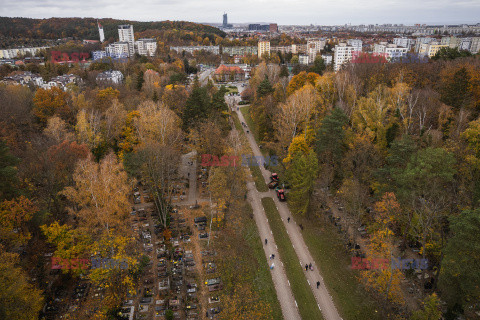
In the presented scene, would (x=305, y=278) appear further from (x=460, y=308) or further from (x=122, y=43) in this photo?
(x=122, y=43)

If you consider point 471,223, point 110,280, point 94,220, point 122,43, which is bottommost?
point 110,280

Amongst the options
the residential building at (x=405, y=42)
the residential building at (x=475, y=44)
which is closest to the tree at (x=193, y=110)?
the residential building at (x=475, y=44)

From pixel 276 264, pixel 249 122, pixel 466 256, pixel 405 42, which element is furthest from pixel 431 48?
pixel 276 264

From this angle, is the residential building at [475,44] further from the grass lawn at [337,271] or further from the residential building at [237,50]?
the grass lawn at [337,271]

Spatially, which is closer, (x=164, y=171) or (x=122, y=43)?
(x=164, y=171)

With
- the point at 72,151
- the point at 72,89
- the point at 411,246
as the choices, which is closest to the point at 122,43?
the point at 72,89

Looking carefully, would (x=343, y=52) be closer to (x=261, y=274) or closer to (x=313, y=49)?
(x=313, y=49)

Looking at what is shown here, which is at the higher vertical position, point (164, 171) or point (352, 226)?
point (164, 171)
